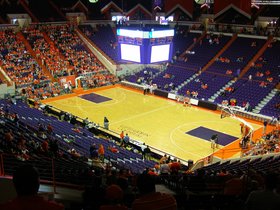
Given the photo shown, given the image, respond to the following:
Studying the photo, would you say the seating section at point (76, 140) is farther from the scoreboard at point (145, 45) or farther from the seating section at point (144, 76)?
the seating section at point (144, 76)

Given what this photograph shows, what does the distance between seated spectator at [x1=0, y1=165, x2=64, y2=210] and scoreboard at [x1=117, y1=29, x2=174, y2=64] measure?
24.6 meters

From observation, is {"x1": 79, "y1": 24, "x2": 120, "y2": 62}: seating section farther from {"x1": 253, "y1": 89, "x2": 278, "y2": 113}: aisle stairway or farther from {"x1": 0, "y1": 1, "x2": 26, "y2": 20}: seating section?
{"x1": 253, "y1": 89, "x2": 278, "y2": 113}: aisle stairway

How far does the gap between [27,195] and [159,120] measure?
23890 mm

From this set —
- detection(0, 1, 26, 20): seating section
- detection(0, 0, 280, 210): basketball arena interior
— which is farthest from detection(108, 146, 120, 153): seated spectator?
detection(0, 1, 26, 20): seating section

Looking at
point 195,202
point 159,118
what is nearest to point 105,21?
point 159,118

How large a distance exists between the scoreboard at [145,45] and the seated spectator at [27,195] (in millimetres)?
24568

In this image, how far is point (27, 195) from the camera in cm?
292

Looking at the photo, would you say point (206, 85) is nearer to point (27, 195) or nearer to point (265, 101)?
point (265, 101)

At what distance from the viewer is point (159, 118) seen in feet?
89.2

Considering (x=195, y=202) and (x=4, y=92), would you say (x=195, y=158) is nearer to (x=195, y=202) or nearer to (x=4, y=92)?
(x=195, y=202)

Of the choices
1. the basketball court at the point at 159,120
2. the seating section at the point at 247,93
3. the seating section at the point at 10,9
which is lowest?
the basketball court at the point at 159,120

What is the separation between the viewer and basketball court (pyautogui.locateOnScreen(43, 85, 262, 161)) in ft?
71.5

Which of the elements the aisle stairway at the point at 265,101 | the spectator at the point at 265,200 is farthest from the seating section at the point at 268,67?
the spectator at the point at 265,200

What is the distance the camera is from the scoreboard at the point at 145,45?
88.4 feet
